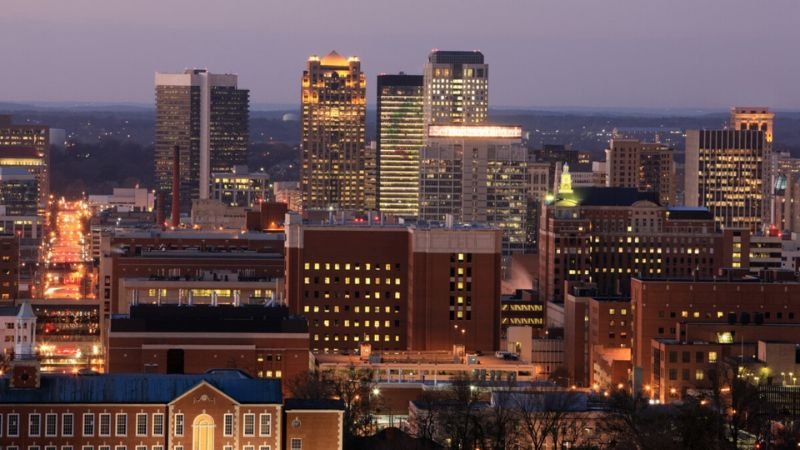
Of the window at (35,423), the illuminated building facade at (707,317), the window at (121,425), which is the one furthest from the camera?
the illuminated building facade at (707,317)

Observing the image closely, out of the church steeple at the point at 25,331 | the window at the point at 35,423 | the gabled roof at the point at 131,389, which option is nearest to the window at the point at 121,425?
the gabled roof at the point at 131,389

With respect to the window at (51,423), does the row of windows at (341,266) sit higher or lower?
higher

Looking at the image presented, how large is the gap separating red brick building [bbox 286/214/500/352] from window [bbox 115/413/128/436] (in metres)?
61.0

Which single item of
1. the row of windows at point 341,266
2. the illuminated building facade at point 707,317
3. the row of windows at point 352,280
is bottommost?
the illuminated building facade at point 707,317

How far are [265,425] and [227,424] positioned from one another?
1.44m

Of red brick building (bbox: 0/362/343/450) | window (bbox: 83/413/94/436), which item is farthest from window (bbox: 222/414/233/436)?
window (bbox: 83/413/94/436)

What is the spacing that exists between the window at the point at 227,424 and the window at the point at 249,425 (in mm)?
557

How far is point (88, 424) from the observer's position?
9450cm

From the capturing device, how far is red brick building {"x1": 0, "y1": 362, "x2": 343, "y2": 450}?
309 ft

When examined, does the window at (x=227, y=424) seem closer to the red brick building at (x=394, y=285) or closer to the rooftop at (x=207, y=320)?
the rooftop at (x=207, y=320)

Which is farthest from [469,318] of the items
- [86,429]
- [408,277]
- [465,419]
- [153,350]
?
[86,429]

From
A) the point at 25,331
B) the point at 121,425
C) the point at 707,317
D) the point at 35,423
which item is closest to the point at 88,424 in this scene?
the point at 121,425

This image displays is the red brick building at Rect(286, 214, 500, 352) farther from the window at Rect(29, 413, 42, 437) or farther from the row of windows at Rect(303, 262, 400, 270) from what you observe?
the window at Rect(29, 413, 42, 437)

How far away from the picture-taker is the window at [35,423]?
94.1 meters
